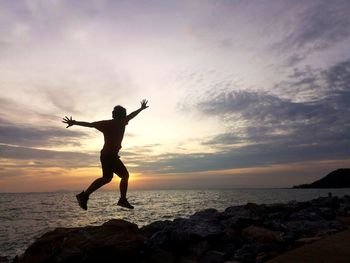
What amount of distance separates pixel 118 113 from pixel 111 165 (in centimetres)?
101

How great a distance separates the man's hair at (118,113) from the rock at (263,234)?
5879 millimetres

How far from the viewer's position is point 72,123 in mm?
7250

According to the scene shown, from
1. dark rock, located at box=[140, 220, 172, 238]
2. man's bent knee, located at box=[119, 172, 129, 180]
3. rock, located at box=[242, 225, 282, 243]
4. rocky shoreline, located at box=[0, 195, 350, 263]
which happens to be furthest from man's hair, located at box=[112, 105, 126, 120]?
dark rock, located at box=[140, 220, 172, 238]

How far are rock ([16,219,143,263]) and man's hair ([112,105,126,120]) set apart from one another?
4.48 m

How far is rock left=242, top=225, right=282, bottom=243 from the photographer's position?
10916mm

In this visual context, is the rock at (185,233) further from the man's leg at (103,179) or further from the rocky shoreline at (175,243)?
the man's leg at (103,179)

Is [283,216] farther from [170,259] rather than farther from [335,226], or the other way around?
[170,259]

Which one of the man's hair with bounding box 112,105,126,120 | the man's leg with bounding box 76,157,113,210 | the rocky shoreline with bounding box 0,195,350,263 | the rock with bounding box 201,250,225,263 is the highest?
the man's hair with bounding box 112,105,126,120

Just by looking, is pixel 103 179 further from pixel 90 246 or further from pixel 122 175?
pixel 90 246

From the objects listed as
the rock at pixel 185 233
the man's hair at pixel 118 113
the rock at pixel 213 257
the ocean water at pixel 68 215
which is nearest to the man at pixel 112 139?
the man's hair at pixel 118 113

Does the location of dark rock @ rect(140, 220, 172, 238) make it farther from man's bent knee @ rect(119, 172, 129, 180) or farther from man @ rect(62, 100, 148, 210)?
man @ rect(62, 100, 148, 210)

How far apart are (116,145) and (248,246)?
203 inches

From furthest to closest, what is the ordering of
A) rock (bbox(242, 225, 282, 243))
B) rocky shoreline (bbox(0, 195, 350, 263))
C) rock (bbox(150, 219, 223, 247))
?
rock (bbox(150, 219, 223, 247)) → rock (bbox(242, 225, 282, 243)) → rocky shoreline (bbox(0, 195, 350, 263))

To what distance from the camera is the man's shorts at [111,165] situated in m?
7.50
